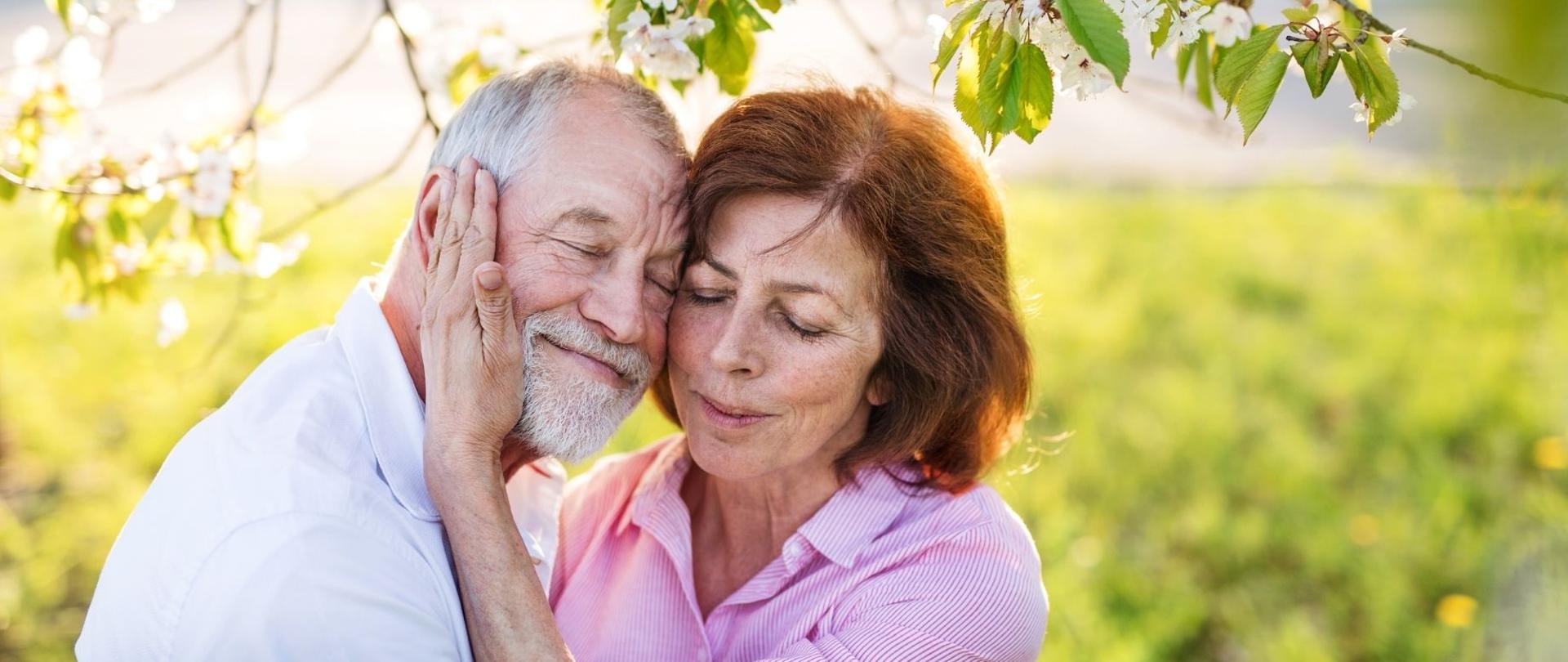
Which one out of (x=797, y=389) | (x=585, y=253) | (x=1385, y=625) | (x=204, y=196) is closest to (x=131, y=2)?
(x=204, y=196)

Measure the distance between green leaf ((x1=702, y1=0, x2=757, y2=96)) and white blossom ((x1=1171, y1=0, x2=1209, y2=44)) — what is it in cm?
83

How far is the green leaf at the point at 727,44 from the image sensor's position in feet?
7.82

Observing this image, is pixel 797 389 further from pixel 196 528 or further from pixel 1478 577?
pixel 1478 577

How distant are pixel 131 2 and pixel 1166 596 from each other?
3.42m

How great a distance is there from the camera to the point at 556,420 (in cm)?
229

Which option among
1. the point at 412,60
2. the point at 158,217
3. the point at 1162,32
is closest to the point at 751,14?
the point at 1162,32

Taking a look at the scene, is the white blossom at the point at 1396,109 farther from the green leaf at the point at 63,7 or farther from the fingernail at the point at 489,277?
the green leaf at the point at 63,7

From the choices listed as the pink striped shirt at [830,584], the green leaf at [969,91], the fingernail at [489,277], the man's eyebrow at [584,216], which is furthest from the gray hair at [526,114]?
the pink striped shirt at [830,584]

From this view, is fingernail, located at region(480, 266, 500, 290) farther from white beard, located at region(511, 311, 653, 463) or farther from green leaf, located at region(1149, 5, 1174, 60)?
green leaf, located at region(1149, 5, 1174, 60)

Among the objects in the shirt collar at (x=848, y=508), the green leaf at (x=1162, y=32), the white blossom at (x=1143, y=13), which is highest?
the white blossom at (x=1143, y=13)

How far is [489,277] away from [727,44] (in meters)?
0.66

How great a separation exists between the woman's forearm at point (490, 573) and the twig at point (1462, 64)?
1522mm

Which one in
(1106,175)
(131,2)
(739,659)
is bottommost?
(1106,175)

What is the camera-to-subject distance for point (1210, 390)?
5.20 meters
